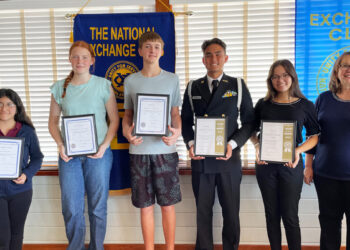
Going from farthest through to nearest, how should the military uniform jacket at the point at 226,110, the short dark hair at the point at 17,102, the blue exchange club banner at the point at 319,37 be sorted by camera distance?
the blue exchange club banner at the point at 319,37, the military uniform jacket at the point at 226,110, the short dark hair at the point at 17,102

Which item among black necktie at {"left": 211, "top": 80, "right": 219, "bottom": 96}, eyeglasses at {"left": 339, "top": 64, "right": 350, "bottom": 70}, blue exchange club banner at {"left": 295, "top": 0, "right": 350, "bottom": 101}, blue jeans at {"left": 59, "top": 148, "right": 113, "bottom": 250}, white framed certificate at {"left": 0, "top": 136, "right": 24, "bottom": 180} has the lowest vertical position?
blue jeans at {"left": 59, "top": 148, "right": 113, "bottom": 250}

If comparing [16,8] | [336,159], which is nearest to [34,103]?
[16,8]

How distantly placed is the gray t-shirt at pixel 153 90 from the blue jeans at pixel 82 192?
31 centimetres

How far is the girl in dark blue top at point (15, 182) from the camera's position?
1868 millimetres

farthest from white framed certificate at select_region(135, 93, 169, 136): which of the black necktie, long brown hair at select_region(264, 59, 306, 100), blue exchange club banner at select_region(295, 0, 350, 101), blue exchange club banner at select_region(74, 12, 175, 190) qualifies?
blue exchange club banner at select_region(295, 0, 350, 101)

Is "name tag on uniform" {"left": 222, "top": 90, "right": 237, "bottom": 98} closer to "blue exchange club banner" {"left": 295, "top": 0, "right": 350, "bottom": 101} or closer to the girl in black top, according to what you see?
the girl in black top

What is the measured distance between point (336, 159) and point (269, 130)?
1.56ft

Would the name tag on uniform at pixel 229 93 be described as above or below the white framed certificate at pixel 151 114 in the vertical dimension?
above

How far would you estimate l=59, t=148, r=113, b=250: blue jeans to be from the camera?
81.7 inches

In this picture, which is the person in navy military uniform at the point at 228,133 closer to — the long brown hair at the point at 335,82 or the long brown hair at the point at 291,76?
the long brown hair at the point at 291,76

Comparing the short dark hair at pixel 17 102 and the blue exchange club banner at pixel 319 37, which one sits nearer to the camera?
the short dark hair at pixel 17 102

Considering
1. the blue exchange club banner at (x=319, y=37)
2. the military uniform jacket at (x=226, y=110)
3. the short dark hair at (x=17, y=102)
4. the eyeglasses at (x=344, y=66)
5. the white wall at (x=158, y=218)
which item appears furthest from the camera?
the white wall at (x=158, y=218)

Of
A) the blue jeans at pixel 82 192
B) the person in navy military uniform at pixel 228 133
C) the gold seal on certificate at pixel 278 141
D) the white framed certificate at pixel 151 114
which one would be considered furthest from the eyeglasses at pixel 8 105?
the gold seal on certificate at pixel 278 141

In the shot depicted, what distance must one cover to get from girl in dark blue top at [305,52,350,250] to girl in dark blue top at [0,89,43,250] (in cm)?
204
